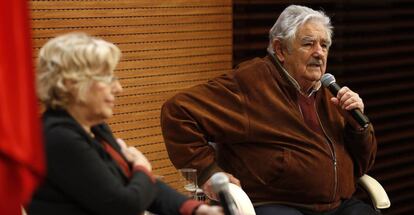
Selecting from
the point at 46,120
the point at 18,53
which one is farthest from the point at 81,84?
the point at 18,53

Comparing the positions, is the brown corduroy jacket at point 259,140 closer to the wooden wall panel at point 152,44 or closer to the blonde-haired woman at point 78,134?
the wooden wall panel at point 152,44

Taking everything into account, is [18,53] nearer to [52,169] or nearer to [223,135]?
[52,169]

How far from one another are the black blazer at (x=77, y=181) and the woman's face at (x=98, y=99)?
0.06 metres

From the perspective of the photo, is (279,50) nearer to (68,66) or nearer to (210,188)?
(210,188)

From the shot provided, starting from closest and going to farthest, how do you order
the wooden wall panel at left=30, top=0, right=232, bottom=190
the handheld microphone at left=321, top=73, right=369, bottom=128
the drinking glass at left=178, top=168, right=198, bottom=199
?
1. the drinking glass at left=178, top=168, right=198, bottom=199
2. the handheld microphone at left=321, top=73, right=369, bottom=128
3. the wooden wall panel at left=30, top=0, right=232, bottom=190

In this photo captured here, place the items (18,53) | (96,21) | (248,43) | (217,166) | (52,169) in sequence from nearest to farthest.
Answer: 1. (18,53)
2. (52,169)
3. (217,166)
4. (96,21)
5. (248,43)

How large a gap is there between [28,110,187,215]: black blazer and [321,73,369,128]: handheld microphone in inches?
58.3

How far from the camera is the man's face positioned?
3.43m

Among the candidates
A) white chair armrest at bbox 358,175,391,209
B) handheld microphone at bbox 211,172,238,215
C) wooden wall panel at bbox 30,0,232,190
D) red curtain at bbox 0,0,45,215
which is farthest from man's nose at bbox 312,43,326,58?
red curtain at bbox 0,0,45,215

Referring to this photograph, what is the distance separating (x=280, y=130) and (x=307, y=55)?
0.39 m

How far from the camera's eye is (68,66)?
2.03 metres

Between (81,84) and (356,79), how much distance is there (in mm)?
3762

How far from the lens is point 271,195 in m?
3.36

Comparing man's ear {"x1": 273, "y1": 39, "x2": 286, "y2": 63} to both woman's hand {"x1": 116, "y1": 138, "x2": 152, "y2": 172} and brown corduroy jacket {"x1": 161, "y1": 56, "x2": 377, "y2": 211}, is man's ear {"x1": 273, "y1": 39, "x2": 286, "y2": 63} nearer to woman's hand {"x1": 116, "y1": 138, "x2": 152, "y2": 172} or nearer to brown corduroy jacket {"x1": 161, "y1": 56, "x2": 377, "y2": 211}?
brown corduroy jacket {"x1": 161, "y1": 56, "x2": 377, "y2": 211}
